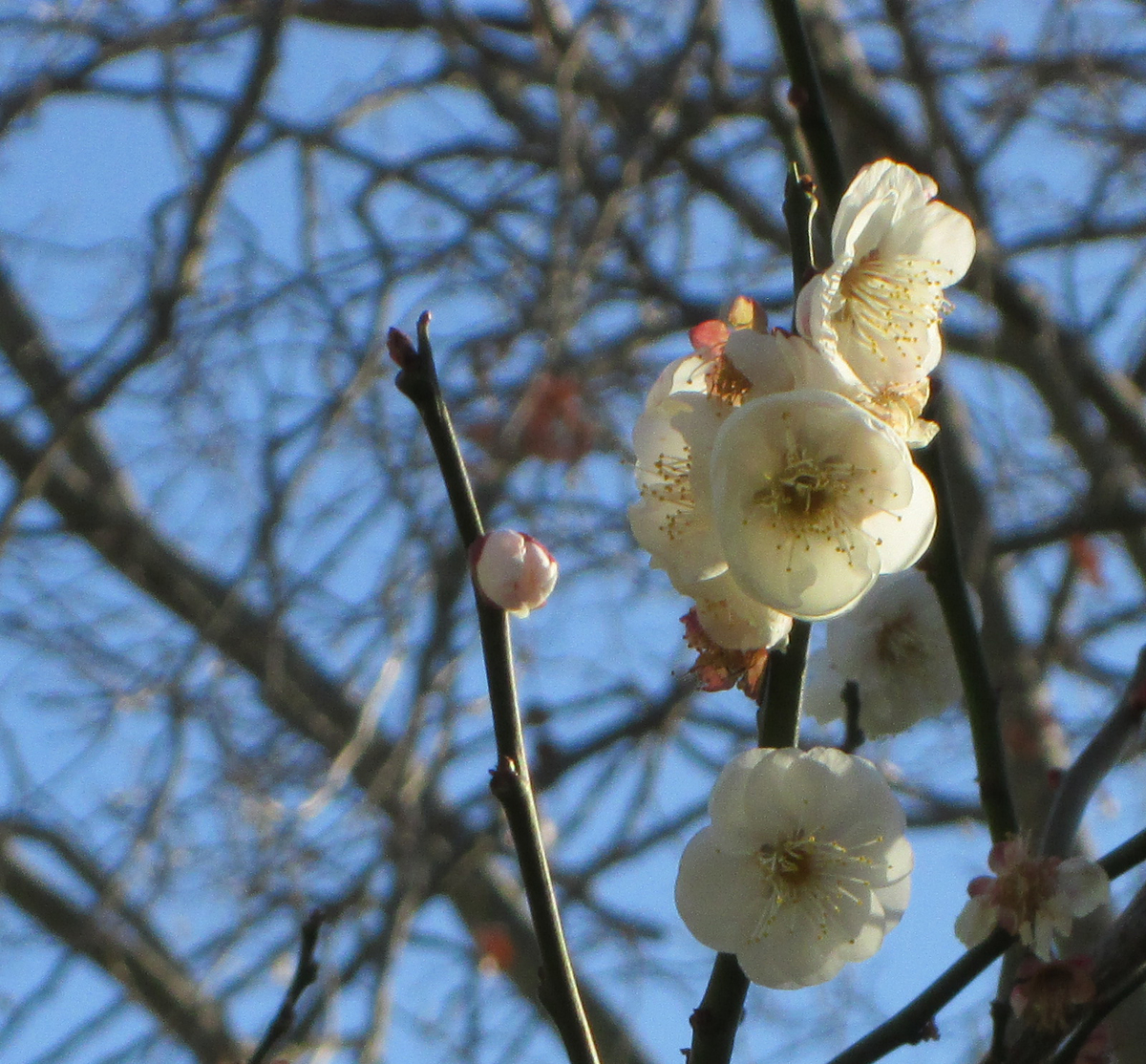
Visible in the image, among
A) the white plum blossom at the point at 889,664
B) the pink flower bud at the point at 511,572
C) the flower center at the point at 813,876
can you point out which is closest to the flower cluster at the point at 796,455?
the pink flower bud at the point at 511,572

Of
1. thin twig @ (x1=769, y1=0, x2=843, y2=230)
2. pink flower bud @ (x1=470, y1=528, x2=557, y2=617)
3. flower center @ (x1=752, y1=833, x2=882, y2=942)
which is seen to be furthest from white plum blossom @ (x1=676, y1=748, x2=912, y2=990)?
thin twig @ (x1=769, y1=0, x2=843, y2=230)

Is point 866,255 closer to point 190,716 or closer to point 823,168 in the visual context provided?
point 823,168

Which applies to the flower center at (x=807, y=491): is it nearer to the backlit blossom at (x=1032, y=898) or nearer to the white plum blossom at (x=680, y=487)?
the white plum blossom at (x=680, y=487)

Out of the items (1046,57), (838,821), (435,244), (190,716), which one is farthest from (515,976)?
(838,821)

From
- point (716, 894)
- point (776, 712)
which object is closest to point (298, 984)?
point (716, 894)

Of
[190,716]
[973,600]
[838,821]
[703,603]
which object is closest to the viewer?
[703,603]

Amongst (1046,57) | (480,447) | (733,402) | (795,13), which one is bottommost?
(733,402)

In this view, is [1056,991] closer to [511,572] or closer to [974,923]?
[974,923]
